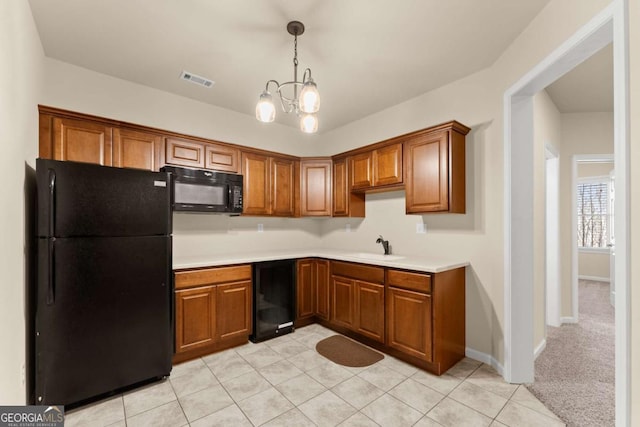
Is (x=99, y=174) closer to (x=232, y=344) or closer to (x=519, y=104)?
(x=232, y=344)

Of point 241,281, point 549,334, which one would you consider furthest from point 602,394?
point 241,281

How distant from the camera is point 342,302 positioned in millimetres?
3312

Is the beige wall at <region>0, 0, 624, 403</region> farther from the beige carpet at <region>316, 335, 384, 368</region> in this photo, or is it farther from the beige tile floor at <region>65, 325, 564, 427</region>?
the beige carpet at <region>316, 335, 384, 368</region>

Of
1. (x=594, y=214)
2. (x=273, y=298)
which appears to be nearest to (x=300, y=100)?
(x=273, y=298)

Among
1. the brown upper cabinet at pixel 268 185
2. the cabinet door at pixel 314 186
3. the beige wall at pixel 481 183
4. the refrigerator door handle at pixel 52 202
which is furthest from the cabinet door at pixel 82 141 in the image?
the beige wall at pixel 481 183

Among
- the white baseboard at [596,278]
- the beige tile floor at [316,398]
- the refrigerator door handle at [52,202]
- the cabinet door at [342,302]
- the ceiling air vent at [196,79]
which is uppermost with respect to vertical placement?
the ceiling air vent at [196,79]

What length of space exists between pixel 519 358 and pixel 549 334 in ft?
5.13

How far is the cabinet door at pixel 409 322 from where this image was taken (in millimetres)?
2467

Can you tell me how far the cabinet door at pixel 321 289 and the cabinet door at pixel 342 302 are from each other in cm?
10

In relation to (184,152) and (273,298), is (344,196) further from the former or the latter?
(184,152)

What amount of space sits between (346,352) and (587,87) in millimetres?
3855

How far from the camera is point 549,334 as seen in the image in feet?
11.2

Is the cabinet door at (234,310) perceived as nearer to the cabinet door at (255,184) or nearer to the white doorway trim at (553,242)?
the cabinet door at (255,184)

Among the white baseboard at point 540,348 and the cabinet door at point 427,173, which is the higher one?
the cabinet door at point 427,173
